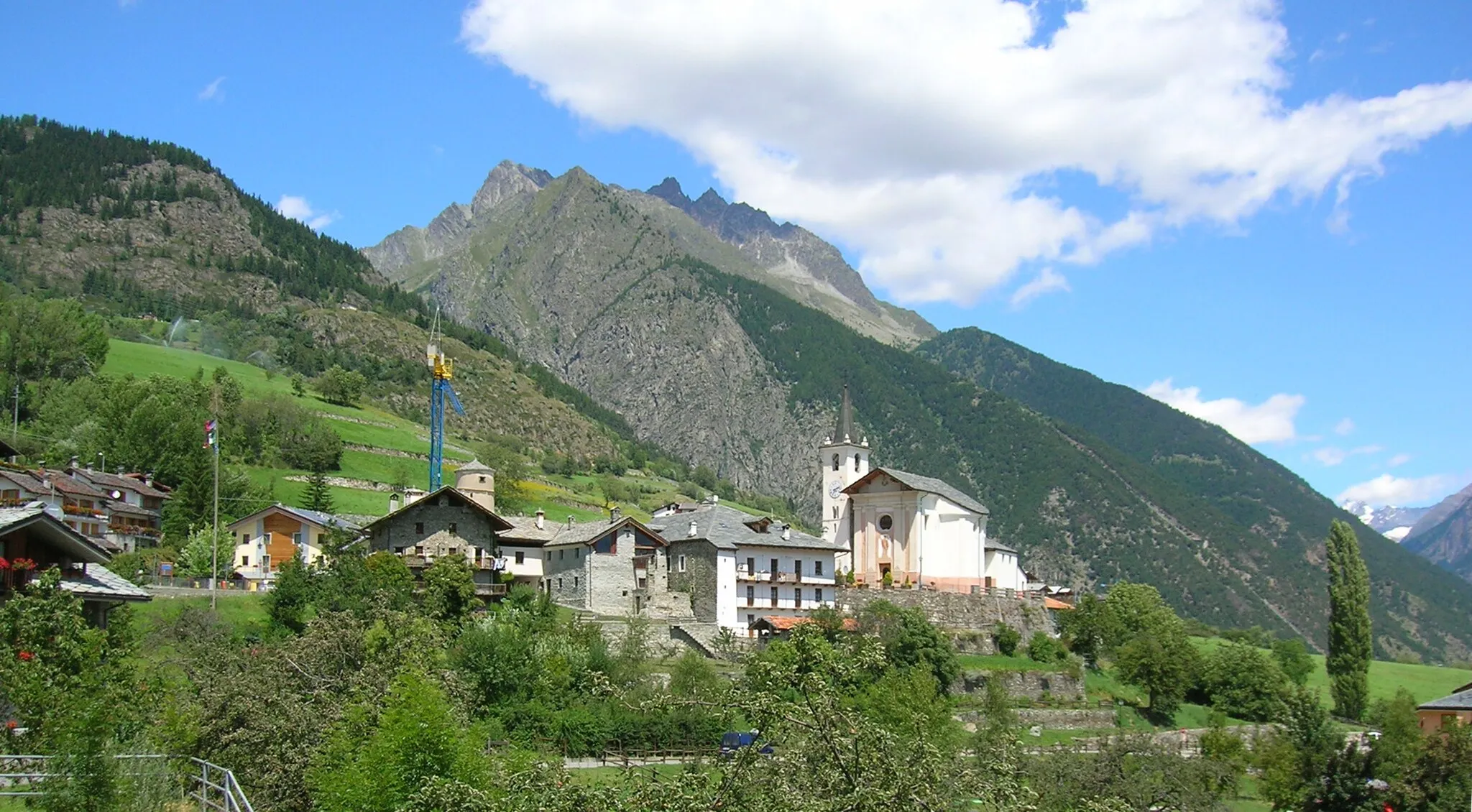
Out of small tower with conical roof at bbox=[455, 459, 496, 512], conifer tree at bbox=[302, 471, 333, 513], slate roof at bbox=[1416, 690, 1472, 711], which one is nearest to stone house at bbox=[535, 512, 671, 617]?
small tower with conical roof at bbox=[455, 459, 496, 512]

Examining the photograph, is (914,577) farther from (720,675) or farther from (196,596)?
(196,596)

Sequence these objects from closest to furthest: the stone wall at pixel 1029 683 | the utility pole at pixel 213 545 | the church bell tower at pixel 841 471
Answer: the utility pole at pixel 213 545
the stone wall at pixel 1029 683
the church bell tower at pixel 841 471

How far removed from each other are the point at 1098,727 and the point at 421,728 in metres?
57.5

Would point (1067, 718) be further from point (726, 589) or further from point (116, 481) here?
point (116, 481)

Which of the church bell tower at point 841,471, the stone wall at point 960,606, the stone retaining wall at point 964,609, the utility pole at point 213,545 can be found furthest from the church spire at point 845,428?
the utility pole at point 213,545

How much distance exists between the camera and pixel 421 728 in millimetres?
30469

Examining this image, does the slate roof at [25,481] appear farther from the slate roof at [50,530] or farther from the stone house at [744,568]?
the slate roof at [50,530]

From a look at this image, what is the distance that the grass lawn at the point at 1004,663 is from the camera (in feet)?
270

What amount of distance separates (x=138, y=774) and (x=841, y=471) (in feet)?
279

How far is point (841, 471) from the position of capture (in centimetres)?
10812

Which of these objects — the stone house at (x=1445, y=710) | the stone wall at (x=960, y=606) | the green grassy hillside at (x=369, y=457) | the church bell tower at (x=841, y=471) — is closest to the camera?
the stone house at (x=1445, y=710)

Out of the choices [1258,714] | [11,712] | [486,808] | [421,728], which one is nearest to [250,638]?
[11,712]

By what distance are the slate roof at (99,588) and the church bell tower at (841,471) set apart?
6562 cm

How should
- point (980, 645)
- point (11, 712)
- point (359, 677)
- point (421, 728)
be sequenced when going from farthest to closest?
point (980, 645) < point (359, 677) < point (11, 712) < point (421, 728)
